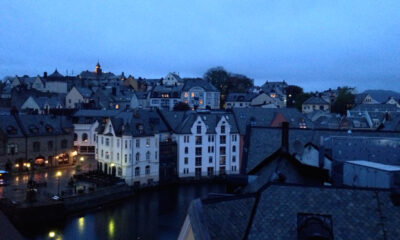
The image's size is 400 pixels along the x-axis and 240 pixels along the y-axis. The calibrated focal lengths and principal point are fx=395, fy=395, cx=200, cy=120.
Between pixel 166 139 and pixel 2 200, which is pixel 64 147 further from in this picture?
pixel 2 200

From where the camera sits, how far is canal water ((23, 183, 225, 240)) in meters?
30.9

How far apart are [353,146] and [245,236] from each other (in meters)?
12.6

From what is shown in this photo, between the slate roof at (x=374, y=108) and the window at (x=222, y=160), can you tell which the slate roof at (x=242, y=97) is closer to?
the slate roof at (x=374, y=108)

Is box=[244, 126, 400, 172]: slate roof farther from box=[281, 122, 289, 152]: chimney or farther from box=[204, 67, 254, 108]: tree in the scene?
box=[204, 67, 254, 108]: tree

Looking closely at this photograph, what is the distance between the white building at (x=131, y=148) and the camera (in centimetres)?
4522

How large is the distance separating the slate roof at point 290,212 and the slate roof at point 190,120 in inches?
1629

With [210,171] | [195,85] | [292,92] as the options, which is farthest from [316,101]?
[210,171]

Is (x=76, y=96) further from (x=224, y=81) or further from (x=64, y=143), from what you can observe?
(x=224, y=81)

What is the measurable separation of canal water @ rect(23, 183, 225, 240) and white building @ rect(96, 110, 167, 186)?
360cm

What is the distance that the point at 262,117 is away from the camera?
56.6 m

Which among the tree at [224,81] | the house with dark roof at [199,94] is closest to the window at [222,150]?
the house with dark roof at [199,94]

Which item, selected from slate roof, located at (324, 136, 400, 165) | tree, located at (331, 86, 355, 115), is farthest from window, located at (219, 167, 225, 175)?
tree, located at (331, 86, 355, 115)

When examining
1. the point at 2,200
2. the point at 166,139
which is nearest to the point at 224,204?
the point at 2,200

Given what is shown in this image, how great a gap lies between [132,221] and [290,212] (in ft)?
90.0
